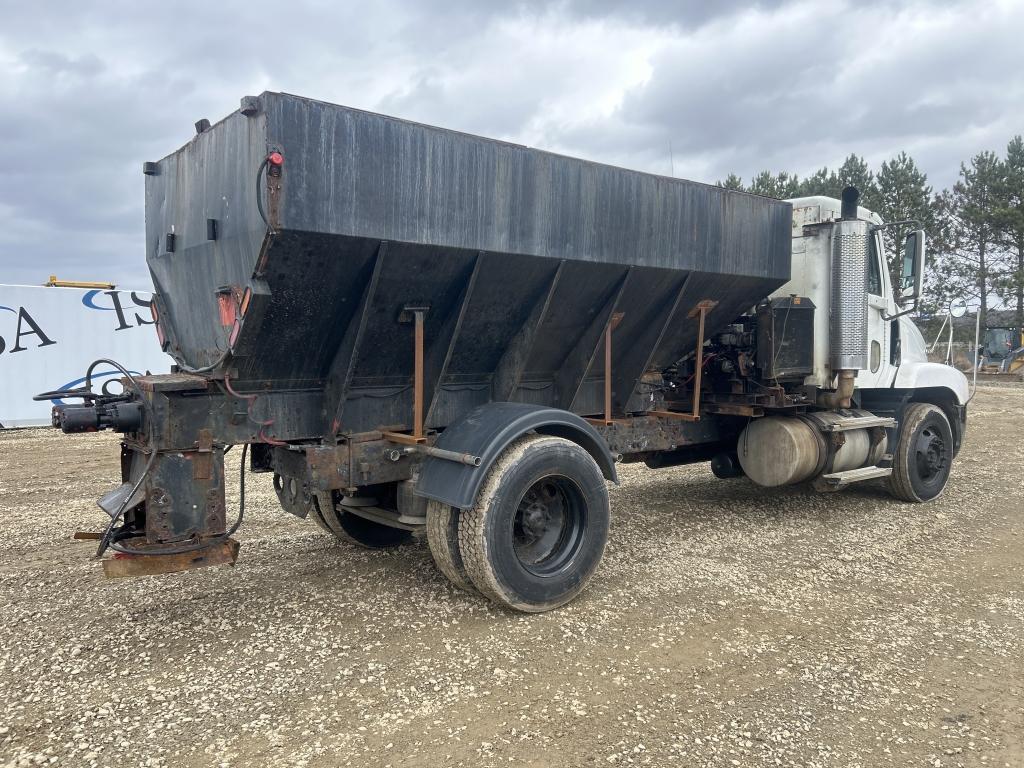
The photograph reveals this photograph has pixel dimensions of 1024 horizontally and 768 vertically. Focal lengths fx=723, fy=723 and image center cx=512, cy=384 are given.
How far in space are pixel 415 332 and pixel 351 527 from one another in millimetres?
1919

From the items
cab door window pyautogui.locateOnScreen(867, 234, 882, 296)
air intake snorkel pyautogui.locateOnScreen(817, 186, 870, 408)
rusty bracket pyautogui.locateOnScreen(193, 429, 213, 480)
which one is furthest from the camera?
cab door window pyautogui.locateOnScreen(867, 234, 882, 296)

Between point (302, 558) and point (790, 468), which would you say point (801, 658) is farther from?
point (302, 558)

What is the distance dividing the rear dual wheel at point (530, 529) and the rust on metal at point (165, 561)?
120cm

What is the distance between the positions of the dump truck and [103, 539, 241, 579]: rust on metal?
0.04ft

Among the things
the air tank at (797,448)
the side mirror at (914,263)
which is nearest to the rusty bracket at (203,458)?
the air tank at (797,448)

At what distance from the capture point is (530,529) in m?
4.80

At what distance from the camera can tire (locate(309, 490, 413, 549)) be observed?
17.9 ft

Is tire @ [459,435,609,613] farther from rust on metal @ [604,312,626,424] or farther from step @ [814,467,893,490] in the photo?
step @ [814,467,893,490]

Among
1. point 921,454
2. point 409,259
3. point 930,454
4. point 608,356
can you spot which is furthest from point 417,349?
Result: point 930,454

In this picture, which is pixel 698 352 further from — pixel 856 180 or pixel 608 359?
pixel 856 180

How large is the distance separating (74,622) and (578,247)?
3925 millimetres

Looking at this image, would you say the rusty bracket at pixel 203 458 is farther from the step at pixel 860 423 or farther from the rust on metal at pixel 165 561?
the step at pixel 860 423

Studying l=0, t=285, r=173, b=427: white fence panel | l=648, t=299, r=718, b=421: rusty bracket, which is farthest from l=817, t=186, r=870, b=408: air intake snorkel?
l=0, t=285, r=173, b=427: white fence panel

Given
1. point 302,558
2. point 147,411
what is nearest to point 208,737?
point 147,411
